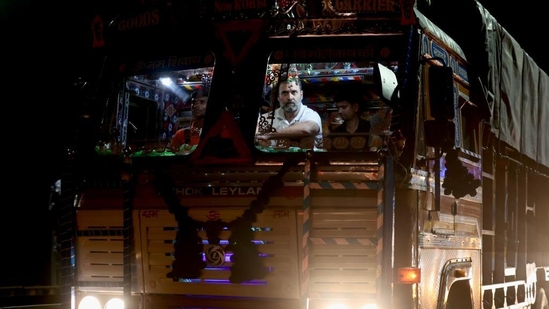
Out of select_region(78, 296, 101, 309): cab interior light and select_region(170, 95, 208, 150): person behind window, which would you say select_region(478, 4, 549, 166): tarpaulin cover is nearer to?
→ select_region(170, 95, 208, 150): person behind window

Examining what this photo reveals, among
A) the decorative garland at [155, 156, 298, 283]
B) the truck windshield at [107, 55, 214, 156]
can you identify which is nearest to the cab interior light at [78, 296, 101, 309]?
the decorative garland at [155, 156, 298, 283]

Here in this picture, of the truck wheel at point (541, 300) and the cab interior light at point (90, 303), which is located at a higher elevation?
the cab interior light at point (90, 303)

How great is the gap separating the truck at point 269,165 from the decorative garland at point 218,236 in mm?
11

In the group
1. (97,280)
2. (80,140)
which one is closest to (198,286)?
(97,280)

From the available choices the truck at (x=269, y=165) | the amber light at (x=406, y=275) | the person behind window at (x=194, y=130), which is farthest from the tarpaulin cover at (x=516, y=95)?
the person behind window at (x=194, y=130)

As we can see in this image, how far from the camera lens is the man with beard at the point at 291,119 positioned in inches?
233

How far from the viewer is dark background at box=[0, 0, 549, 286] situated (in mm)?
14312

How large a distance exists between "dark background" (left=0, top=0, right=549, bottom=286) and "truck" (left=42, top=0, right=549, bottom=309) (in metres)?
8.00

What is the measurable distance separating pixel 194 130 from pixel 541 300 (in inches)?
238

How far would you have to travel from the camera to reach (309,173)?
→ 18.4ft

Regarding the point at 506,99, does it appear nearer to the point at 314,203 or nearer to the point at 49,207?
the point at 314,203

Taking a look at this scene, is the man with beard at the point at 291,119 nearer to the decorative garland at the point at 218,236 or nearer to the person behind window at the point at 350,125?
the person behind window at the point at 350,125

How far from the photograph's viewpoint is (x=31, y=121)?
14.5 m

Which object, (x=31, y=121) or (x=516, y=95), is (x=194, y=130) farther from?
(x=31, y=121)
